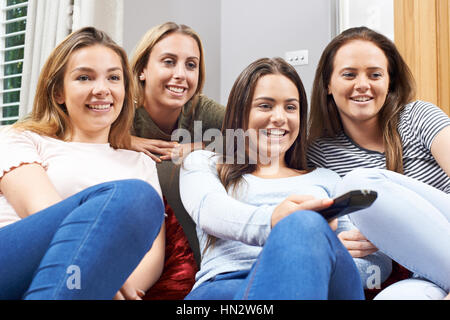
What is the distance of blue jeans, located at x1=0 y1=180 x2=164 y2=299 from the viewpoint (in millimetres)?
718

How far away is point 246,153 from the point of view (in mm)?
1274

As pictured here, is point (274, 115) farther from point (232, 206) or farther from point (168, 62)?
point (168, 62)

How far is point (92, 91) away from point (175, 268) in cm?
50

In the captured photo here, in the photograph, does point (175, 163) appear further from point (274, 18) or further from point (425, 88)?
point (274, 18)

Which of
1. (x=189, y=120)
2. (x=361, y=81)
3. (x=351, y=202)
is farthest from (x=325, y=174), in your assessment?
(x=189, y=120)

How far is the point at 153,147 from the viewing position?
1.46 metres

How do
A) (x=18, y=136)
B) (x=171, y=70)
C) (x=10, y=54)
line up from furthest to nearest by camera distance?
(x=10, y=54)
(x=171, y=70)
(x=18, y=136)

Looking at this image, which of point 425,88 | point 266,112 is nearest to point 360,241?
point 266,112

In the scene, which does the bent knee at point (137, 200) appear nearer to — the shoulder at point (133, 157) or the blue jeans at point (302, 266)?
the blue jeans at point (302, 266)

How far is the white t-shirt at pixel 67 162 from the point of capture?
111 cm

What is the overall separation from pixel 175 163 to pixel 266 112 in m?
0.33

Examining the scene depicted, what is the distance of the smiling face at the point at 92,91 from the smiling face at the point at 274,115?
37 cm

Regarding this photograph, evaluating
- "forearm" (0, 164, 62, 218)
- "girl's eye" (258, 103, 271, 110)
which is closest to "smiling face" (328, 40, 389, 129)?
"girl's eye" (258, 103, 271, 110)

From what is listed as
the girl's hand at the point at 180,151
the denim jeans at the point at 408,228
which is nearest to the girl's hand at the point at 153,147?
the girl's hand at the point at 180,151
